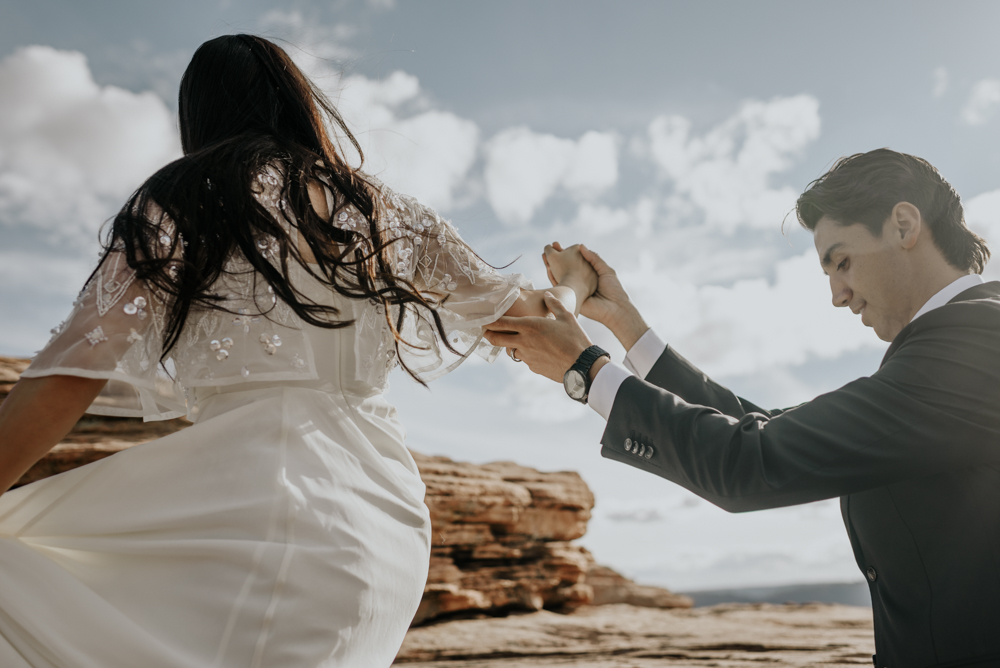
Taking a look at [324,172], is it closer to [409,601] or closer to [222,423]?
[222,423]

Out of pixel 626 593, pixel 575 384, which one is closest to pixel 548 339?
pixel 575 384

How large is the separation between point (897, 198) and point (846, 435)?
3.06 ft

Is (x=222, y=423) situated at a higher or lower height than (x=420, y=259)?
lower

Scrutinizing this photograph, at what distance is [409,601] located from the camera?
162cm

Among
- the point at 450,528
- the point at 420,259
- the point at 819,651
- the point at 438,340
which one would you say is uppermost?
the point at 420,259

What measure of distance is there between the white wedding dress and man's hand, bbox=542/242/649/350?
1407mm

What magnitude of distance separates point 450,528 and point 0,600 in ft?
21.7

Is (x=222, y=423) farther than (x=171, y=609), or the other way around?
(x=222, y=423)

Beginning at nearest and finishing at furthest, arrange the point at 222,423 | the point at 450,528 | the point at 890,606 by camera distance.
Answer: the point at 222,423 < the point at 890,606 < the point at 450,528

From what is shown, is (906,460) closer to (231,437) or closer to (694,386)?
(694,386)

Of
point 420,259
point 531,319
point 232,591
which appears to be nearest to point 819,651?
point 531,319

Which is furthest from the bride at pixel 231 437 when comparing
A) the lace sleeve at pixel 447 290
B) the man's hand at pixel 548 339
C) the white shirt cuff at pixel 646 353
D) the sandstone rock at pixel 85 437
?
the sandstone rock at pixel 85 437

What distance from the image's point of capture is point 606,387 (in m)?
1.69

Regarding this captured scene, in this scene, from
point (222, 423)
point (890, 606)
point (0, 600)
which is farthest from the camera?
point (890, 606)
